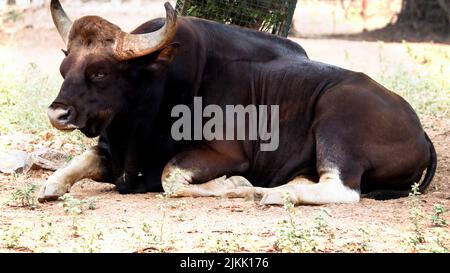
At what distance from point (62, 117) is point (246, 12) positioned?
12.8 ft

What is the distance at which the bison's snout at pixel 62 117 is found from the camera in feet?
22.0

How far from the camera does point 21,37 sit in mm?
18594

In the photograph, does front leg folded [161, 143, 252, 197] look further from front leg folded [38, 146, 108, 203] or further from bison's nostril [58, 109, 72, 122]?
bison's nostril [58, 109, 72, 122]

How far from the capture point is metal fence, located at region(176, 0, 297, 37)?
10.1 m

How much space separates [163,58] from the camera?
7281 millimetres

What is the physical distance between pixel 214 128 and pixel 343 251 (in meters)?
2.40

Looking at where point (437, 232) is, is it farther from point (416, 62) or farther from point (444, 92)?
point (416, 62)

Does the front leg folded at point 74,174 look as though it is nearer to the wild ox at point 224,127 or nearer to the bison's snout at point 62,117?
the wild ox at point 224,127

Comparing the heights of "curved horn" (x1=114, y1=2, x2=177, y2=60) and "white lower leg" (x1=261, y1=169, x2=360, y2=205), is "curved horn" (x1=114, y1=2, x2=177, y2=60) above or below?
above

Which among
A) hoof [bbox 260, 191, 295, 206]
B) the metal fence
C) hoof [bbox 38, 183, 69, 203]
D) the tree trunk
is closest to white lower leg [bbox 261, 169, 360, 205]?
hoof [bbox 260, 191, 295, 206]

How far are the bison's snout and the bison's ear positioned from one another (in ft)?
2.66

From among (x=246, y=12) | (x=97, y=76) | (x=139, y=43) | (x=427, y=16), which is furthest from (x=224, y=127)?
(x=427, y=16)

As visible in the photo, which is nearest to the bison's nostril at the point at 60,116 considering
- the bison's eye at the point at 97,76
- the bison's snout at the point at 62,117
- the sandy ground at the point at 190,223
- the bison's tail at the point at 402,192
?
the bison's snout at the point at 62,117
